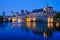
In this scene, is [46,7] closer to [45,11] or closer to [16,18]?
[45,11]

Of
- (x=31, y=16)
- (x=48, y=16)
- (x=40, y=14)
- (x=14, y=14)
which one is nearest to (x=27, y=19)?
(x=31, y=16)

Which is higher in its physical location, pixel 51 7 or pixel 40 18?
pixel 51 7

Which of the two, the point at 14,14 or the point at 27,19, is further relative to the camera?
the point at 14,14

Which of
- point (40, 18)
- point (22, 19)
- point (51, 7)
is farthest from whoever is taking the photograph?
point (22, 19)

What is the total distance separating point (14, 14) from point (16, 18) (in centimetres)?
648

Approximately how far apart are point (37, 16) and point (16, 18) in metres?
24.5

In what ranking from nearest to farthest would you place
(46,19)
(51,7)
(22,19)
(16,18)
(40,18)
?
(46,19) → (40,18) → (51,7) → (22,19) → (16,18)

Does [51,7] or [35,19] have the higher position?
[51,7]

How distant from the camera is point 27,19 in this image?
294ft

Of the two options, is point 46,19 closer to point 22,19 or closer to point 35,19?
point 35,19

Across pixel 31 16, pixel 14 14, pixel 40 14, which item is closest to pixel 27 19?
pixel 31 16

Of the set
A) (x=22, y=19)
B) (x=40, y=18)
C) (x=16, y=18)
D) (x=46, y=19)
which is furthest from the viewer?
(x=16, y=18)

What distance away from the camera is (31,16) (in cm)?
8869

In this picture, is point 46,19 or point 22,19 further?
point 22,19
